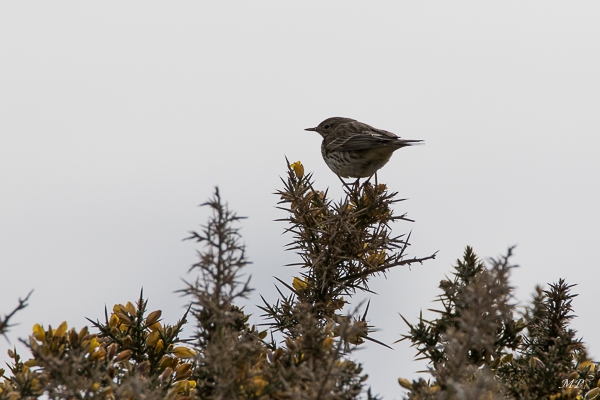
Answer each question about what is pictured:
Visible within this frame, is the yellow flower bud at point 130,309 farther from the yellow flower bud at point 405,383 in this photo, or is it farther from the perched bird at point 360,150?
the perched bird at point 360,150

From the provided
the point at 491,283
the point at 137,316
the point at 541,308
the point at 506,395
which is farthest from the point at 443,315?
the point at 137,316

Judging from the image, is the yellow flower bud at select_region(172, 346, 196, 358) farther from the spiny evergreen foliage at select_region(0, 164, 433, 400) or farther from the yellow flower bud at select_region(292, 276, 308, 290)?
the yellow flower bud at select_region(292, 276, 308, 290)

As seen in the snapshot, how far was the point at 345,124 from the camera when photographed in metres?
11.9

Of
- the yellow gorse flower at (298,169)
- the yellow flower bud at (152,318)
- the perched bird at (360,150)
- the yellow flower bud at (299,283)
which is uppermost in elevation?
the perched bird at (360,150)

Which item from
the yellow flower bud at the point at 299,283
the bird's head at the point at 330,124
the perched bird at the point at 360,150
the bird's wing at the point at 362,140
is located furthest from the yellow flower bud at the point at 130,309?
the bird's head at the point at 330,124

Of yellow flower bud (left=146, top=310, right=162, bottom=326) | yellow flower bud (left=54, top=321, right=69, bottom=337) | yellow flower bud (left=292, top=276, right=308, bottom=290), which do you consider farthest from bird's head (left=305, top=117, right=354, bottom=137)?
yellow flower bud (left=54, top=321, right=69, bottom=337)

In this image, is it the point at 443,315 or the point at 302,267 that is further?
the point at 302,267

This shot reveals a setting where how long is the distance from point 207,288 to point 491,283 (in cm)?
105

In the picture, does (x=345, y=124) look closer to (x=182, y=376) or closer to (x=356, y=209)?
(x=356, y=209)

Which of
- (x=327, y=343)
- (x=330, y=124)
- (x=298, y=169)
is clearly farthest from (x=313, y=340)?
(x=330, y=124)

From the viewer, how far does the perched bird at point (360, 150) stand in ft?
32.3

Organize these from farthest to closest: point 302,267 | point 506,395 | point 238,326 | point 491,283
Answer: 1. point 302,267
2. point 238,326
3. point 506,395
4. point 491,283

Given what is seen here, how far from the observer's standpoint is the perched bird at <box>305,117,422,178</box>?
32.3 feet

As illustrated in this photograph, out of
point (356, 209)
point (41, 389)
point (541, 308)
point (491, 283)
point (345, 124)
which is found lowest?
point (41, 389)
